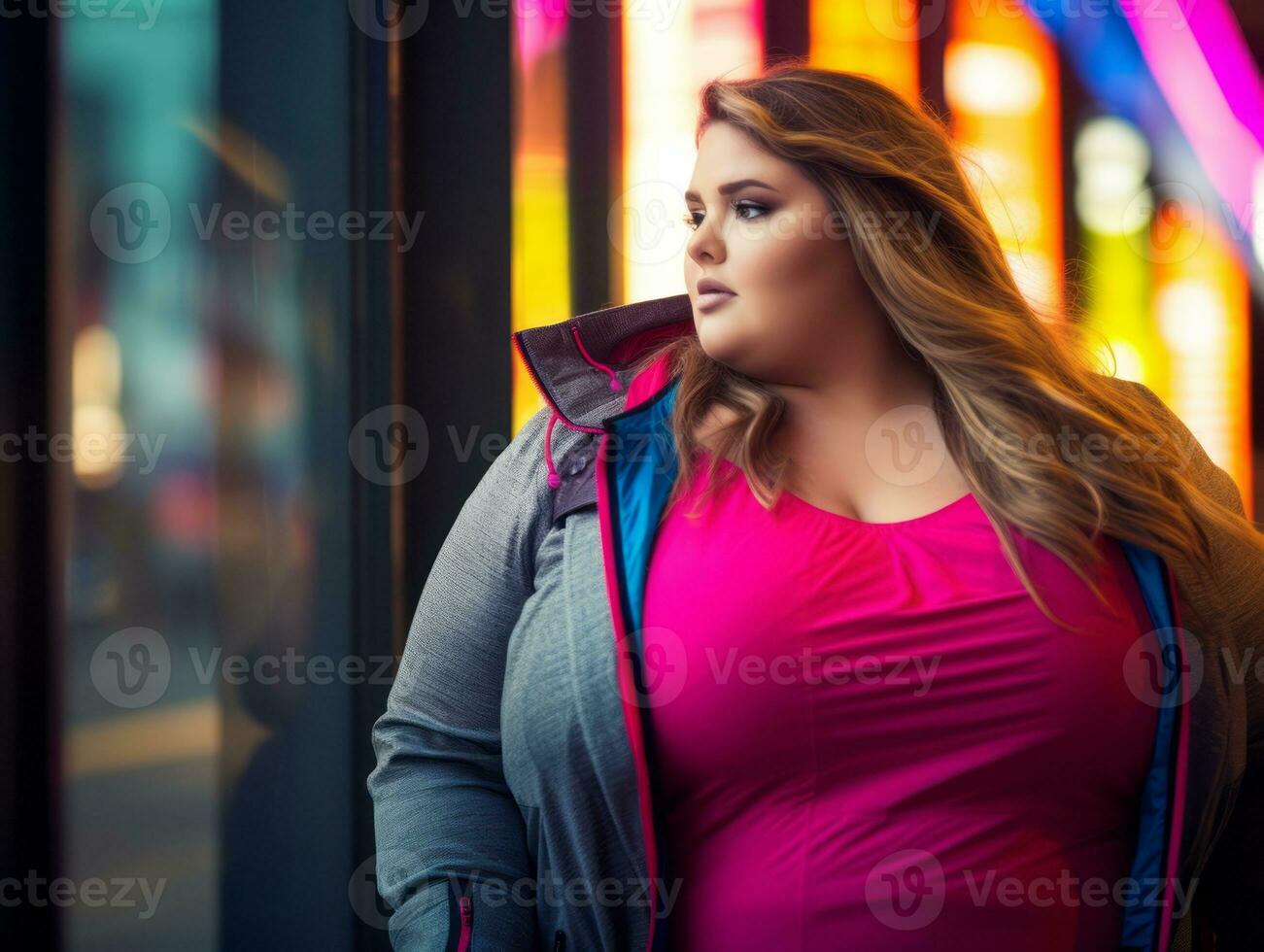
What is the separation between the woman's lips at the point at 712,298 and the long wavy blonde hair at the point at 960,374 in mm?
80

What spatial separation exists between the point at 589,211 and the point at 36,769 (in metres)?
0.99

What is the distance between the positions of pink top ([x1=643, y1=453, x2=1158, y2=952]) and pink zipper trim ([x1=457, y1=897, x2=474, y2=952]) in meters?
0.17

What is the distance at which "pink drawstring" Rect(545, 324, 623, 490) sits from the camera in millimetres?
920

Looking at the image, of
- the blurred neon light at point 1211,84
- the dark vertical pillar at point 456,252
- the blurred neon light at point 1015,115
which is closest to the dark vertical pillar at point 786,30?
the blurred neon light at point 1015,115

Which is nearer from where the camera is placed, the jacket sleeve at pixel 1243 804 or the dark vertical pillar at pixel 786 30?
the jacket sleeve at pixel 1243 804

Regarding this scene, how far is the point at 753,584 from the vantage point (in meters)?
0.81

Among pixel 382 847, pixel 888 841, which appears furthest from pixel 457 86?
pixel 888 841

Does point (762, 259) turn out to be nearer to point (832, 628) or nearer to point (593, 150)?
point (832, 628)

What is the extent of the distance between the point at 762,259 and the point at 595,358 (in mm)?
224

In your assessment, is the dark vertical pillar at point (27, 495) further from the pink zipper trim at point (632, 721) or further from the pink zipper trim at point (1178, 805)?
the pink zipper trim at point (1178, 805)

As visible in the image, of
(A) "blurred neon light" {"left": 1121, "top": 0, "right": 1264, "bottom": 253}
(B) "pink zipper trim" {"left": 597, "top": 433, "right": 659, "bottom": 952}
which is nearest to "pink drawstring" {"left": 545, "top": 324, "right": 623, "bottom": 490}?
(B) "pink zipper trim" {"left": 597, "top": 433, "right": 659, "bottom": 952}

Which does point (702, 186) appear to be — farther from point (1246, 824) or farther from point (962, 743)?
point (1246, 824)

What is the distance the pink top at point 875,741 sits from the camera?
2.60 feet

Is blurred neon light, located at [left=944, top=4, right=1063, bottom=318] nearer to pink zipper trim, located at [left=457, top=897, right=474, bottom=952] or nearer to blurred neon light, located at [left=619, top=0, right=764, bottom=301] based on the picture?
blurred neon light, located at [left=619, top=0, right=764, bottom=301]
